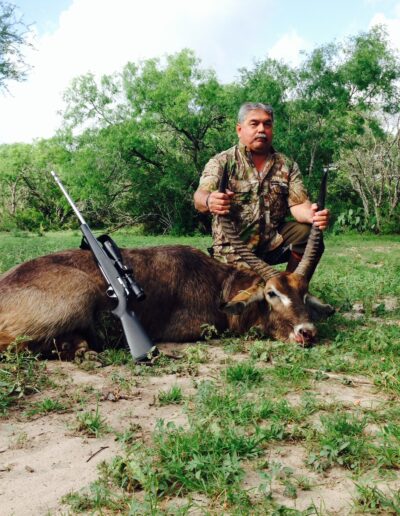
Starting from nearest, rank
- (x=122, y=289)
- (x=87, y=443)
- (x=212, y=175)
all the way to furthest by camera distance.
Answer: (x=87, y=443) < (x=122, y=289) < (x=212, y=175)

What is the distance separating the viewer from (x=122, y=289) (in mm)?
4852

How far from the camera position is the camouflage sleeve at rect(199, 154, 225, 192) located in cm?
632

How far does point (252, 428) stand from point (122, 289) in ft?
6.48

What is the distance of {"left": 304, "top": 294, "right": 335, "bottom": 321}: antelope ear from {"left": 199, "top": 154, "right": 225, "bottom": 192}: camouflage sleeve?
5.59 ft

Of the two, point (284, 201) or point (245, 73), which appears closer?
point (284, 201)

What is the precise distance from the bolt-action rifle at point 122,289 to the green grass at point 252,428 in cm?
18

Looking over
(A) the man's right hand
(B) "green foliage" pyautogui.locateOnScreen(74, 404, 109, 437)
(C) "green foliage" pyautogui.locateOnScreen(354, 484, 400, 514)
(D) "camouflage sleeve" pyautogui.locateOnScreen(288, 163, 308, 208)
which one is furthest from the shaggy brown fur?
(C) "green foliage" pyautogui.locateOnScreen(354, 484, 400, 514)

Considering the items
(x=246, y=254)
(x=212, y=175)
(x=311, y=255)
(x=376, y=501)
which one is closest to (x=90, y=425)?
(x=376, y=501)

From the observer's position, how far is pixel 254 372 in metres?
4.19

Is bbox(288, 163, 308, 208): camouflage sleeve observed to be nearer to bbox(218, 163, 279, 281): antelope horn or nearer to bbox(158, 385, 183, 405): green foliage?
bbox(218, 163, 279, 281): antelope horn

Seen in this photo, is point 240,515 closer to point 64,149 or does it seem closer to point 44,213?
point 64,149

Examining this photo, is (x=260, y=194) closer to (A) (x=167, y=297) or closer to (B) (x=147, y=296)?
(A) (x=167, y=297)

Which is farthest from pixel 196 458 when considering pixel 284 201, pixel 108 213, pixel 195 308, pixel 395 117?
pixel 108 213

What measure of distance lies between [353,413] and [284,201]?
→ 12.1 feet
